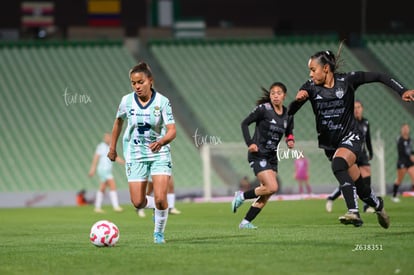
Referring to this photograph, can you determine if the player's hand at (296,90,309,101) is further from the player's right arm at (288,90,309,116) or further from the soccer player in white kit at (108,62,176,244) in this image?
the soccer player in white kit at (108,62,176,244)

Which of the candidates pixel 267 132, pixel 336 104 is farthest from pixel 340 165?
pixel 267 132

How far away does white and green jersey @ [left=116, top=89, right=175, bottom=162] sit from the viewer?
10.8 m

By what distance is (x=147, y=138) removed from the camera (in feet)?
35.9

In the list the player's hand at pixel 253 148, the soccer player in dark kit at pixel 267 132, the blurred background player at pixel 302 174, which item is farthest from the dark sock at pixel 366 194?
the blurred background player at pixel 302 174

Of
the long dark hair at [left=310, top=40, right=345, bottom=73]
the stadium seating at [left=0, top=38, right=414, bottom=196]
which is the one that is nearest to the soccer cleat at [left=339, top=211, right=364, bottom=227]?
the long dark hair at [left=310, top=40, right=345, bottom=73]

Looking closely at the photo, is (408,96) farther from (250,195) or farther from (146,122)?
(250,195)

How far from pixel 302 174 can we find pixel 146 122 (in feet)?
59.3

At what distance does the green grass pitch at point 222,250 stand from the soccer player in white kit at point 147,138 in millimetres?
604

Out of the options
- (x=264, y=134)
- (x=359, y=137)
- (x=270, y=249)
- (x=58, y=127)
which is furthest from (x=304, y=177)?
(x=270, y=249)

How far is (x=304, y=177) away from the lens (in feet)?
93.3

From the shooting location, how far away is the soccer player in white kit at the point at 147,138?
35.1 feet

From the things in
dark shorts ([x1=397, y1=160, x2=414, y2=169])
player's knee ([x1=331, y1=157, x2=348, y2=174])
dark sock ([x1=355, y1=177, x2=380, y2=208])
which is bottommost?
dark sock ([x1=355, y1=177, x2=380, y2=208])

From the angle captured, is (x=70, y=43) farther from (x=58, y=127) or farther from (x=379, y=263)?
(x=379, y=263)

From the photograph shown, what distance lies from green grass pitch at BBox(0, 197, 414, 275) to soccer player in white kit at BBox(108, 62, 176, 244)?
1.98 feet
